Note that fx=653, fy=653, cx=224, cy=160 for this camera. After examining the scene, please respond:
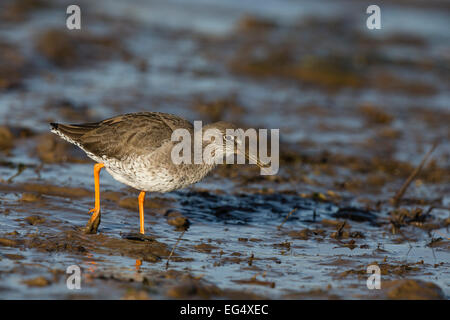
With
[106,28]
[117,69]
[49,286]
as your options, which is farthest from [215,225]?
[106,28]

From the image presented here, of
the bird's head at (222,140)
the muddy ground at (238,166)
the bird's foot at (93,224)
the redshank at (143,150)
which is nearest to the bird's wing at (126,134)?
the redshank at (143,150)

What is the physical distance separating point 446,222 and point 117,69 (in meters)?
9.95

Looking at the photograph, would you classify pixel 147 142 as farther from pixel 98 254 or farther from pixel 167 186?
pixel 98 254

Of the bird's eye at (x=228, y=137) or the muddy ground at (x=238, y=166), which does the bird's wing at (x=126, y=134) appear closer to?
the bird's eye at (x=228, y=137)

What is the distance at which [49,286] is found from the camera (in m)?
6.21

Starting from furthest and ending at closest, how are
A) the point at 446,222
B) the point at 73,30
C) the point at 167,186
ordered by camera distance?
the point at 73,30 < the point at 446,222 < the point at 167,186

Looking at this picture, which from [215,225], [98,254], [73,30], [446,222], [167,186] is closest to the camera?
[98,254]

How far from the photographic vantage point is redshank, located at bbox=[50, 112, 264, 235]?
25.5 feet

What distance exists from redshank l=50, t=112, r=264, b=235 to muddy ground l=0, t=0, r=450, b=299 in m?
0.66

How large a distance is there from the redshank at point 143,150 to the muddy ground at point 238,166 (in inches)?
26.0

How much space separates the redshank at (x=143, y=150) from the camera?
7.76 meters

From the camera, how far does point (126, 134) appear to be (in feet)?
26.5
